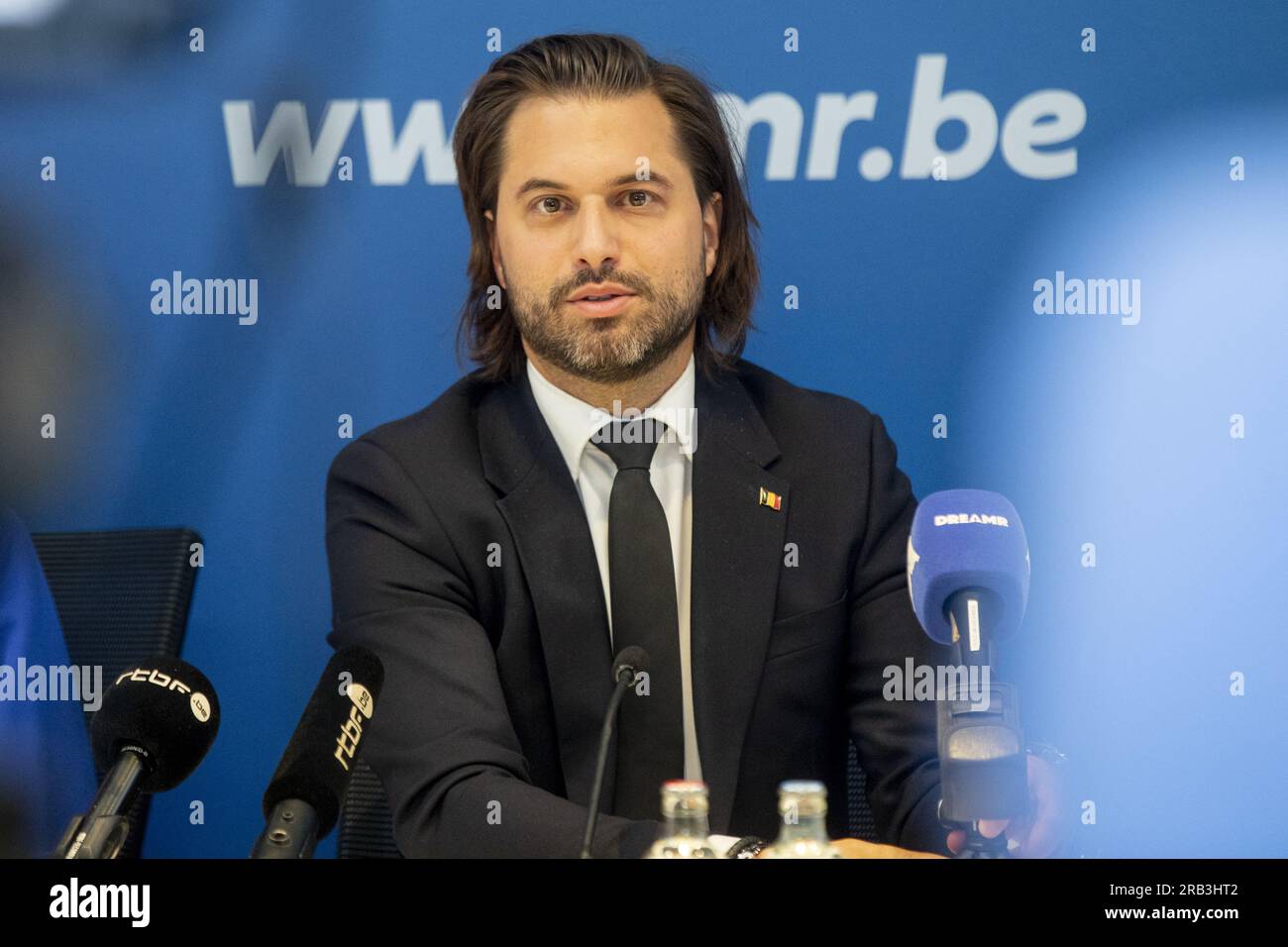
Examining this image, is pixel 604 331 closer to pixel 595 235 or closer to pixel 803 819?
pixel 595 235

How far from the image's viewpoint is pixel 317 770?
5.38 feet

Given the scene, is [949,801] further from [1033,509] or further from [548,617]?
[1033,509]

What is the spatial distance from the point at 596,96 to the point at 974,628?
1.65 meters

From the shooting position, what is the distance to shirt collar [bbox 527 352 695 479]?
298 centimetres

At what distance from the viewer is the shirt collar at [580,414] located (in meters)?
2.98

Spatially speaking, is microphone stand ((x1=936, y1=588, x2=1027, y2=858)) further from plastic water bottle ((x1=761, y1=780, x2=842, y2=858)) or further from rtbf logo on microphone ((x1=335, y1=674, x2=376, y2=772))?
rtbf logo on microphone ((x1=335, y1=674, x2=376, y2=772))

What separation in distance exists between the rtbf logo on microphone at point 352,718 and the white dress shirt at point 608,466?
110cm

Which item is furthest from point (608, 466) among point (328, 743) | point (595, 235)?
point (328, 743)

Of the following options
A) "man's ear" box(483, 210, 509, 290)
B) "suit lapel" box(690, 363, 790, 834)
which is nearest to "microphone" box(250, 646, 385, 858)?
"suit lapel" box(690, 363, 790, 834)

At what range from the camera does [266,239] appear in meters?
3.42

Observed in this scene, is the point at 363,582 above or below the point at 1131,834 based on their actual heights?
above

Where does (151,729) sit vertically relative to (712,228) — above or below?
below
